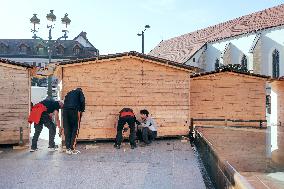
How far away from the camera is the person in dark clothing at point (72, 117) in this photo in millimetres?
10344

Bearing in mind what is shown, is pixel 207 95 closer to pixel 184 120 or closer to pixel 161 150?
pixel 184 120

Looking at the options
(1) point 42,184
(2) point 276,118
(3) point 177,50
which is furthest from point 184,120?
(3) point 177,50

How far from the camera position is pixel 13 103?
11.6 meters

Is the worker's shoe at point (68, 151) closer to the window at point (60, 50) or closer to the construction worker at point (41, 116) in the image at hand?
the construction worker at point (41, 116)

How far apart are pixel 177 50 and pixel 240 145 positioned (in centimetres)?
3754

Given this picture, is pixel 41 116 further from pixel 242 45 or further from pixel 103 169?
pixel 242 45

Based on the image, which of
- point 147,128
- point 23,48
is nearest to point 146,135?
point 147,128

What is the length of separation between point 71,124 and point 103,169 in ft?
8.66

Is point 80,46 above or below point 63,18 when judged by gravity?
above

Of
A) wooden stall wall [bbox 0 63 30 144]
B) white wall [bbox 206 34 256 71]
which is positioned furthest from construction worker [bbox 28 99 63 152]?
white wall [bbox 206 34 256 71]

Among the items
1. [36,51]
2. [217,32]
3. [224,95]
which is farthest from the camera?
[36,51]

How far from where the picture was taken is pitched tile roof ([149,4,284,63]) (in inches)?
1430

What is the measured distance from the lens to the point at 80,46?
58.9 meters

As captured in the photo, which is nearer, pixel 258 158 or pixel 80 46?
pixel 258 158
